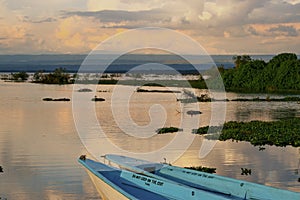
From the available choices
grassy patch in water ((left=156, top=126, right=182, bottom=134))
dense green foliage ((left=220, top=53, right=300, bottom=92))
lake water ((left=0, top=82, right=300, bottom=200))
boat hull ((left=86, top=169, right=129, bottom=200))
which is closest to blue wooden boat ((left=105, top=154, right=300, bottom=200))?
boat hull ((left=86, top=169, right=129, bottom=200))

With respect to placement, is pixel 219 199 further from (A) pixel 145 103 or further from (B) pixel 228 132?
(A) pixel 145 103

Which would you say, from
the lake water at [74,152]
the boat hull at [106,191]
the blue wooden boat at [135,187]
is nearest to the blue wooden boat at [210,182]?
the blue wooden boat at [135,187]

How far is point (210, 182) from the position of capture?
9.91 meters

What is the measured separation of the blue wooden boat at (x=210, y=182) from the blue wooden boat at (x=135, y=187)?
0.35m

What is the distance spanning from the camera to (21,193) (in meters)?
11.5

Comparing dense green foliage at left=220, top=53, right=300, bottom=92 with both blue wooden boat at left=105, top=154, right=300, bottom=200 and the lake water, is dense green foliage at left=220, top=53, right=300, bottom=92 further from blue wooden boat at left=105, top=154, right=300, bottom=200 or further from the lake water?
blue wooden boat at left=105, top=154, right=300, bottom=200

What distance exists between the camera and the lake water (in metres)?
12.1

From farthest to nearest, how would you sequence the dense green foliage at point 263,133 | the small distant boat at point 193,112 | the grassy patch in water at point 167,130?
the small distant boat at point 193,112
the grassy patch in water at point 167,130
the dense green foliage at point 263,133

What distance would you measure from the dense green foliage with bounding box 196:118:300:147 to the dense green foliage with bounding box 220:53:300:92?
3105 cm

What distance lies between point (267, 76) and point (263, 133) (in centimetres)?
3601

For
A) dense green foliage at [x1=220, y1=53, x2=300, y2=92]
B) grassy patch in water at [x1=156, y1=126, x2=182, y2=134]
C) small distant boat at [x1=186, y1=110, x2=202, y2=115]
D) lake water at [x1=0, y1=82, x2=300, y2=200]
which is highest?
dense green foliage at [x1=220, y1=53, x2=300, y2=92]

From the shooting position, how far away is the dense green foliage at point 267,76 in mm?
51844

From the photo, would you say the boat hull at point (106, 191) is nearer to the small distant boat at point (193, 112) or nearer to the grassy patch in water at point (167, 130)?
the grassy patch in water at point (167, 130)

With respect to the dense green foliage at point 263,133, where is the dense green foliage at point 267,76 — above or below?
above
